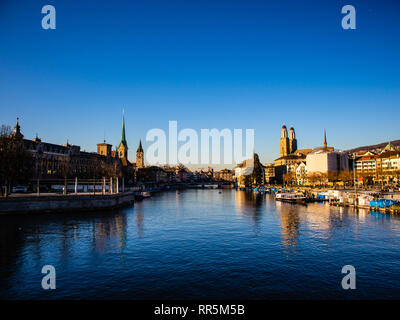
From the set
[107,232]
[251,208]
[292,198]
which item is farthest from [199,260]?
[292,198]

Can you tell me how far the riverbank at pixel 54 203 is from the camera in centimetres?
5047

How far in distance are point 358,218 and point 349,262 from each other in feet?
93.7

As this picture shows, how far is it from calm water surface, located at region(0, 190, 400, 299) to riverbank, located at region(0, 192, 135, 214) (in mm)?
10359

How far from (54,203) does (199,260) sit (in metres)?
41.0

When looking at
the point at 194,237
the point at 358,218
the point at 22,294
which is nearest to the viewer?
the point at 22,294

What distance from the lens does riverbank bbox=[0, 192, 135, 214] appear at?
166 ft

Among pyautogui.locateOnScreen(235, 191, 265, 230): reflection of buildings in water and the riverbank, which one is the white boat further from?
the riverbank

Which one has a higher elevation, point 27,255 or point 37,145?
point 37,145

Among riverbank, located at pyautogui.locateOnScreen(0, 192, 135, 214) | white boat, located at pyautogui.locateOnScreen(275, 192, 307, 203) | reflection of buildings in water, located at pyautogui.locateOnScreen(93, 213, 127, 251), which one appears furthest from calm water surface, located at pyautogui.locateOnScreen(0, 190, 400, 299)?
white boat, located at pyautogui.locateOnScreen(275, 192, 307, 203)

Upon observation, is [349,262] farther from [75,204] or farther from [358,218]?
[75,204]

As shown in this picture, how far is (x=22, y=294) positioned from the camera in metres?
17.8

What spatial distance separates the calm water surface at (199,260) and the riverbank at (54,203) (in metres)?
10.4

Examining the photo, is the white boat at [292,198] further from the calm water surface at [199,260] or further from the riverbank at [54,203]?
the riverbank at [54,203]

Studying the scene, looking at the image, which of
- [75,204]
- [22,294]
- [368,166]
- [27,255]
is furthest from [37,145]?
[368,166]
